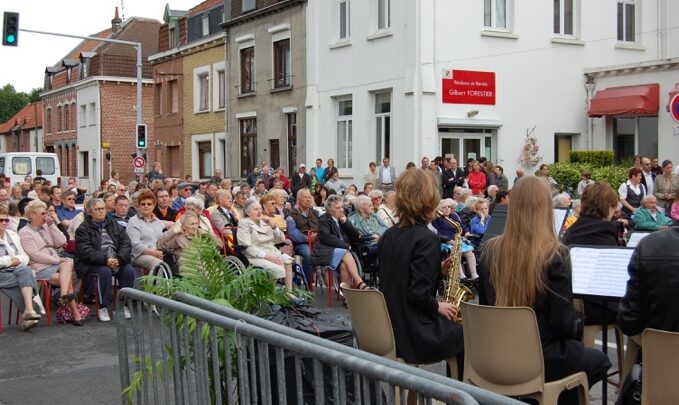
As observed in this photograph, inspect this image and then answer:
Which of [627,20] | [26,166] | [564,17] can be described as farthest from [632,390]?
[26,166]

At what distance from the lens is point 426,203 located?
544 centimetres

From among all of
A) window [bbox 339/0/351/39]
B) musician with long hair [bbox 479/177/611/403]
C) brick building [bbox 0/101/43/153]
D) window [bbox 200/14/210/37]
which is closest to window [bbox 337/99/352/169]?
window [bbox 339/0/351/39]

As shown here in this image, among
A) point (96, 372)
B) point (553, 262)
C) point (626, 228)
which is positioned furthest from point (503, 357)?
point (626, 228)

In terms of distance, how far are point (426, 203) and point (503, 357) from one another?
1155 millimetres

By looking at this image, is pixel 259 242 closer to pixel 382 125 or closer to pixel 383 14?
pixel 382 125

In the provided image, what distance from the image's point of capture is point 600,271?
5.68 metres

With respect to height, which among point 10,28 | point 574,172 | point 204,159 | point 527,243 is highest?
point 10,28

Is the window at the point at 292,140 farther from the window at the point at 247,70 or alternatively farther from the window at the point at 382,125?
the window at the point at 382,125

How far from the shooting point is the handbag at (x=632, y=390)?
14.7 feet

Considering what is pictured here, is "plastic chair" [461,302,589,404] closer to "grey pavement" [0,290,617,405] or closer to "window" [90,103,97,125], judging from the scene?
"grey pavement" [0,290,617,405]

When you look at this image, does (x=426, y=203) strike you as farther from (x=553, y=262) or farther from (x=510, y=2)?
(x=510, y=2)

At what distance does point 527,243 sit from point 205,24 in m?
33.1

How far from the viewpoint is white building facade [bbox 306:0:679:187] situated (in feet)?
75.7

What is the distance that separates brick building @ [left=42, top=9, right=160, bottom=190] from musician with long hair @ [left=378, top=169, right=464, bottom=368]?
42.4 metres
